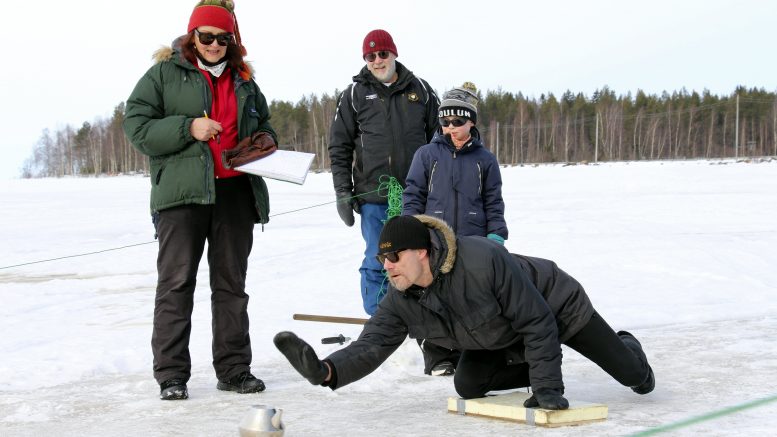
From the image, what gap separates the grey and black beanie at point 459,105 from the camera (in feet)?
16.4

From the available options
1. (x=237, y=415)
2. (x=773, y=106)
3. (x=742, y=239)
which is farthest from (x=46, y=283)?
(x=773, y=106)

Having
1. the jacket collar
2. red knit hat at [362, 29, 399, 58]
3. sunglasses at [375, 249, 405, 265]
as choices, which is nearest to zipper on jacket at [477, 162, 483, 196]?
the jacket collar

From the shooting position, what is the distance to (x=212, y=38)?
4480 millimetres

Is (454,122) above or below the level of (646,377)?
above

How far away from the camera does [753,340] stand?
18.3 ft

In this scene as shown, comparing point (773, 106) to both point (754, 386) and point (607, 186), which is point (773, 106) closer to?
point (607, 186)

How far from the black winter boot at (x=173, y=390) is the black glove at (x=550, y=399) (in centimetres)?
170

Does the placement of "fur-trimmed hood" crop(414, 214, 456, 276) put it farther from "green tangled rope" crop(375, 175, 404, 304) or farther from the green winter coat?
"green tangled rope" crop(375, 175, 404, 304)

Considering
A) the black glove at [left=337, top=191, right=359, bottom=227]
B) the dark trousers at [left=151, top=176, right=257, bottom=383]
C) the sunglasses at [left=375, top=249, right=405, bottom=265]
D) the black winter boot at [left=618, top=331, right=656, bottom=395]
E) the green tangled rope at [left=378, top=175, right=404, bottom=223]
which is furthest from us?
the black glove at [left=337, top=191, right=359, bottom=227]

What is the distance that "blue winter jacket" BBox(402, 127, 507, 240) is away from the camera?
197 inches

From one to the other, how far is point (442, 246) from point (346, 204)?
215cm

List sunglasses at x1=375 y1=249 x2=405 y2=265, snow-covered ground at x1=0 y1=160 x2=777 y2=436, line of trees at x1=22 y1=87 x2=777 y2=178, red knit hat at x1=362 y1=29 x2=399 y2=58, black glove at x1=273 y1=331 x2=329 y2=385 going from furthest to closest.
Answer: line of trees at x1=22 y1=87 x2=777 y2=178
red knit hat at x1=362 y1=29 x2=399 y2=58
snow-covered ground at x1=0 y1=160 x2=777 y2=436
sunglasses at x1=375 y1=249 x2=405 y2=265
black glove at x1=273 y1=331 x2=329 y2=385

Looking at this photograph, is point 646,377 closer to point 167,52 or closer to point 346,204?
point 346,204

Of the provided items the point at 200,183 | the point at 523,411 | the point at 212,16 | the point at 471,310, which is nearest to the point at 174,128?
the point at 200,183
